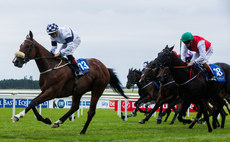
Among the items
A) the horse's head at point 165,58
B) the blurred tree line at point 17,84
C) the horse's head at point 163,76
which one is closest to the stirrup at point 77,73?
the horse's head at point 165,58

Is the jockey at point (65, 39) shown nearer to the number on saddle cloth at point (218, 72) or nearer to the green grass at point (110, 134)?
the green grass at point (110, 134)

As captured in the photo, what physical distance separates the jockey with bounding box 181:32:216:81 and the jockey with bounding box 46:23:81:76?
7.28 feet

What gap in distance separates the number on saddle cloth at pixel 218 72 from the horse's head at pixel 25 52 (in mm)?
3651

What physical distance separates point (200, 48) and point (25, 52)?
3.38 m

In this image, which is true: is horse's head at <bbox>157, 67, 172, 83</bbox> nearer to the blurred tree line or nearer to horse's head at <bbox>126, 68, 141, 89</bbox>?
horse's head at <bbox>126, 68, 141, 89</bbox>

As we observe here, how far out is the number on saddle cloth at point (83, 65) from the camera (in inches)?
273

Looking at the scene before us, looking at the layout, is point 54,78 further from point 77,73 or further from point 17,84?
point 17,84

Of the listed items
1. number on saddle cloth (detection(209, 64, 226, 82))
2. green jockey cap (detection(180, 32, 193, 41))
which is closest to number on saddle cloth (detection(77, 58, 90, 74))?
green jockey cap (detection(180, 32, 193, 41))

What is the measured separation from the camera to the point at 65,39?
6.85 meters

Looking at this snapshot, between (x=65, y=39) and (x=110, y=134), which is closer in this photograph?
(x=65, y=39)

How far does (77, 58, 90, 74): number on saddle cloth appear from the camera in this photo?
693 centimetres

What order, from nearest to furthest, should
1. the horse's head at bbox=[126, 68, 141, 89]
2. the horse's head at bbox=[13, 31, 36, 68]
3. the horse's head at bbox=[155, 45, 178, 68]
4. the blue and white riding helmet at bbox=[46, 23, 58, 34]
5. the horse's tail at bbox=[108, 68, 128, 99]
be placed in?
the horse's head at bbox=[13, 31, 36, 68] → the blue and white riding helmet at bbox=[46, 23, 58, 34] → the horse's head at bbox=[155, 45, 178, 68] → the horse's tail at bbox=[108, 68, 128, 99] → the horse's head at bbox=[126, 68, 141, 89]

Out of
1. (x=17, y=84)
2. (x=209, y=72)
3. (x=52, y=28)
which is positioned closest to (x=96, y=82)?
(x=52, y=28)

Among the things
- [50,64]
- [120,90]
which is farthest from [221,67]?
[50,64]
